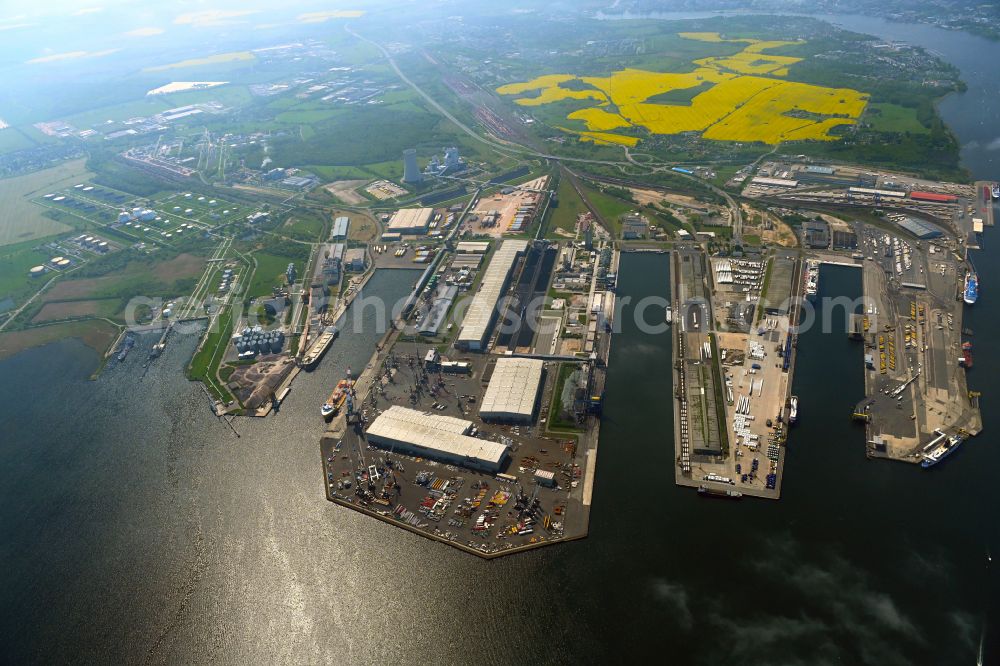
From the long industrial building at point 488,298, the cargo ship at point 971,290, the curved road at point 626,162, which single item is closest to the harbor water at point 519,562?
the cargo ship at point 971,290

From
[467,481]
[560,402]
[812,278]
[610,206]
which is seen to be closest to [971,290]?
[812,278]

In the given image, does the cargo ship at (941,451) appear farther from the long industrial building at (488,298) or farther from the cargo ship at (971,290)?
the long industrial building at (488,298)

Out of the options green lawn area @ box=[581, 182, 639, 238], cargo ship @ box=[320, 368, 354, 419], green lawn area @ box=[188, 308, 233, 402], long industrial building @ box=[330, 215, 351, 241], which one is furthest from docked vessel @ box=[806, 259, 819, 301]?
long industrial building @ box=[330, 215, 351, 241]

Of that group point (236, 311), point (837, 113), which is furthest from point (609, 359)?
point (837, 113)

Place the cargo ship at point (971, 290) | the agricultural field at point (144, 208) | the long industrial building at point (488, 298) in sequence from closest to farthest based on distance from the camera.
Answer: the cargo ship at point (971, 290), the long industrial building at point (488, 298), the agricultural field at point (144, 208)

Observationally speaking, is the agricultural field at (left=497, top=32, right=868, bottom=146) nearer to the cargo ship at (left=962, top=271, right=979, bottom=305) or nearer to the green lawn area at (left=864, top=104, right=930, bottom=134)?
the green lawn area at (left=864, top=104, right=930, bottom=134)

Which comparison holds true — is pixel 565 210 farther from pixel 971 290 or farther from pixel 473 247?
pixel 971 290
